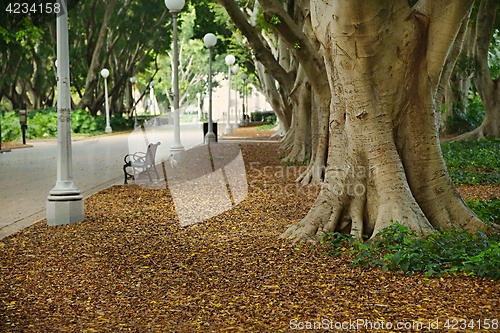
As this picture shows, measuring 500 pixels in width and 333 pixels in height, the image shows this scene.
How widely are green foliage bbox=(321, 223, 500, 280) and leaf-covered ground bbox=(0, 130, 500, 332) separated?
0.41ft

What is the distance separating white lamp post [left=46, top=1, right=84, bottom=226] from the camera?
9.68m

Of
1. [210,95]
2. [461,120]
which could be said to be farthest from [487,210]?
[461,120]

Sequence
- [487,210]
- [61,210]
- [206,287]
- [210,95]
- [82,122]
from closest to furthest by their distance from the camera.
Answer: [206,287] < [487,210] < [61,210] < [210,95] < [82,122]

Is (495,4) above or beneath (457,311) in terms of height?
above

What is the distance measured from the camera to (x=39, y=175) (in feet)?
56.4

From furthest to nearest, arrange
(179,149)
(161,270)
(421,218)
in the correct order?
(179,149) < (421,218) < (161,270)

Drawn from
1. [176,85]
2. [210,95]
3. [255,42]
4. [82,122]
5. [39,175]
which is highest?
[255,42]

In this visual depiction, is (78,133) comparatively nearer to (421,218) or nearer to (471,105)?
(471,105)

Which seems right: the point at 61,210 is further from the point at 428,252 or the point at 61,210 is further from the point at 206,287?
the point at 428,252

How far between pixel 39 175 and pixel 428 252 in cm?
1268

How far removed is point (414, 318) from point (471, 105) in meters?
29.2

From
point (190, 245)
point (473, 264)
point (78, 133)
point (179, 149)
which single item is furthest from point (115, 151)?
point (473, 264)

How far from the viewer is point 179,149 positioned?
64.2 feet

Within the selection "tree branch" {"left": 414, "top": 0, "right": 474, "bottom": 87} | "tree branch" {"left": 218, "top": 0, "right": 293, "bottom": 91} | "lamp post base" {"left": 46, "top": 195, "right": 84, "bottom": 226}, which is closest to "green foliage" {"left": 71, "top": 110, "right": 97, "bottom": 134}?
"tree branch" {"left": 218, "top": 0, "right": 293, "bottom": 91}
